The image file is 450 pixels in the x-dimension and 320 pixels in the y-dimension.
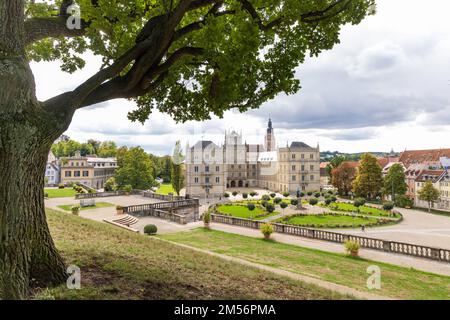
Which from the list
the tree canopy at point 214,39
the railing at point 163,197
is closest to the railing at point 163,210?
the railing at point 163,197

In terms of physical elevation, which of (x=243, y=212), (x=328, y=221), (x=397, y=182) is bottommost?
(x=328, y=221)

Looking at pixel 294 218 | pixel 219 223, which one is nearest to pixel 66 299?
pixel 219 223

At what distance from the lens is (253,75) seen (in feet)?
24.5

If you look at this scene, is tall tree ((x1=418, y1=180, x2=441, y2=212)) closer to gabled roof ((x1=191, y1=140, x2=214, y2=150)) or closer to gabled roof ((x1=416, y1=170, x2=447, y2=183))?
gabled roof ((x1=416, y1=170, x2=447, y2=183))

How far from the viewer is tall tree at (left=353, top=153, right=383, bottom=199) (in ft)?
201

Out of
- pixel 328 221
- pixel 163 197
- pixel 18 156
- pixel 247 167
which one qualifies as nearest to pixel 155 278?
pixel 18 156

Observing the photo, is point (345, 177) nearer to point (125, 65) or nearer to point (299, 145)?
point (299, 145)

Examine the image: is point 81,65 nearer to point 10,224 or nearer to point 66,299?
point 10,224

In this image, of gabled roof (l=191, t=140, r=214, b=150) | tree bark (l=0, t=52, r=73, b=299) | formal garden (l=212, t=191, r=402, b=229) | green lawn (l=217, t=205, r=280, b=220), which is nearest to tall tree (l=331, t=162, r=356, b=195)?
formal garden (l=212, t=191, r=402, b=229)

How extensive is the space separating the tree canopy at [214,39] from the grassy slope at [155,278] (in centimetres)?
394

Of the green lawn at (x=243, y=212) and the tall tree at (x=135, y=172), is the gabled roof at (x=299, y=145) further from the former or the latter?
the tall tree at (x=135, y=172)

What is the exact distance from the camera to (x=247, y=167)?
101312 mm

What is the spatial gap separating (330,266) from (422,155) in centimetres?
7645

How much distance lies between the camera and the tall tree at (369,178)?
201 feet
